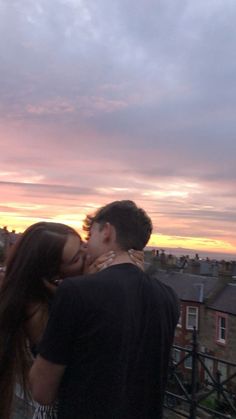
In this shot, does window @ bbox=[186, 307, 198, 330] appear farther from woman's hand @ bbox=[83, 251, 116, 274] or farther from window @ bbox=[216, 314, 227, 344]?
woman's hand @ bbox=[83, 251, 116, 274]

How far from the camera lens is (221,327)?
31203 millimetres

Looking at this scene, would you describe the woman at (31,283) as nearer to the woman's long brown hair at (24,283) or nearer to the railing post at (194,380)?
the woman's long brown hair at (24,283)

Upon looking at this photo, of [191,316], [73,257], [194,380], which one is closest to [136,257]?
[73,257]

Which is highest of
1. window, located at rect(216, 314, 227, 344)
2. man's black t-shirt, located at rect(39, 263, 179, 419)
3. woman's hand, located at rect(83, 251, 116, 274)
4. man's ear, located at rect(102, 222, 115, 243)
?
man's ear, located at rect(102, 222, 115, 243)

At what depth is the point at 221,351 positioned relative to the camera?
1195 inches

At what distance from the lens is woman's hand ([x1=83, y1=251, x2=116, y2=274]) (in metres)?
1.92

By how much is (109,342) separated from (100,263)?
1.12ft

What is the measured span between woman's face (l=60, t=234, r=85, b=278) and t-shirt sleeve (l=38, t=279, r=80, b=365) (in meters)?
0.32

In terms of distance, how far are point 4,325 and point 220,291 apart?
31.5m

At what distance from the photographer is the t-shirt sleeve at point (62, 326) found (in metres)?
1.69

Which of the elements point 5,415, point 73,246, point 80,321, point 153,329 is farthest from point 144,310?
point 5,415

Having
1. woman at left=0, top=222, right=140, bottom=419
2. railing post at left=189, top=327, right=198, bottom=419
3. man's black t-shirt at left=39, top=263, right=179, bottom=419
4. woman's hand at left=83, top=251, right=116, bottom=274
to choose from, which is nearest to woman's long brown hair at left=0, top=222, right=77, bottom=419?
woman at left=0, top=222, right=140, bottom=419

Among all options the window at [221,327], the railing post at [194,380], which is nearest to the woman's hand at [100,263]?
the railing post at [194,380]

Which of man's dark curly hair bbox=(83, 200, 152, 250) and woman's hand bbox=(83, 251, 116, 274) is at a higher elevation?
man's dark curly hair bbox=(83, 200, 152, 250)
